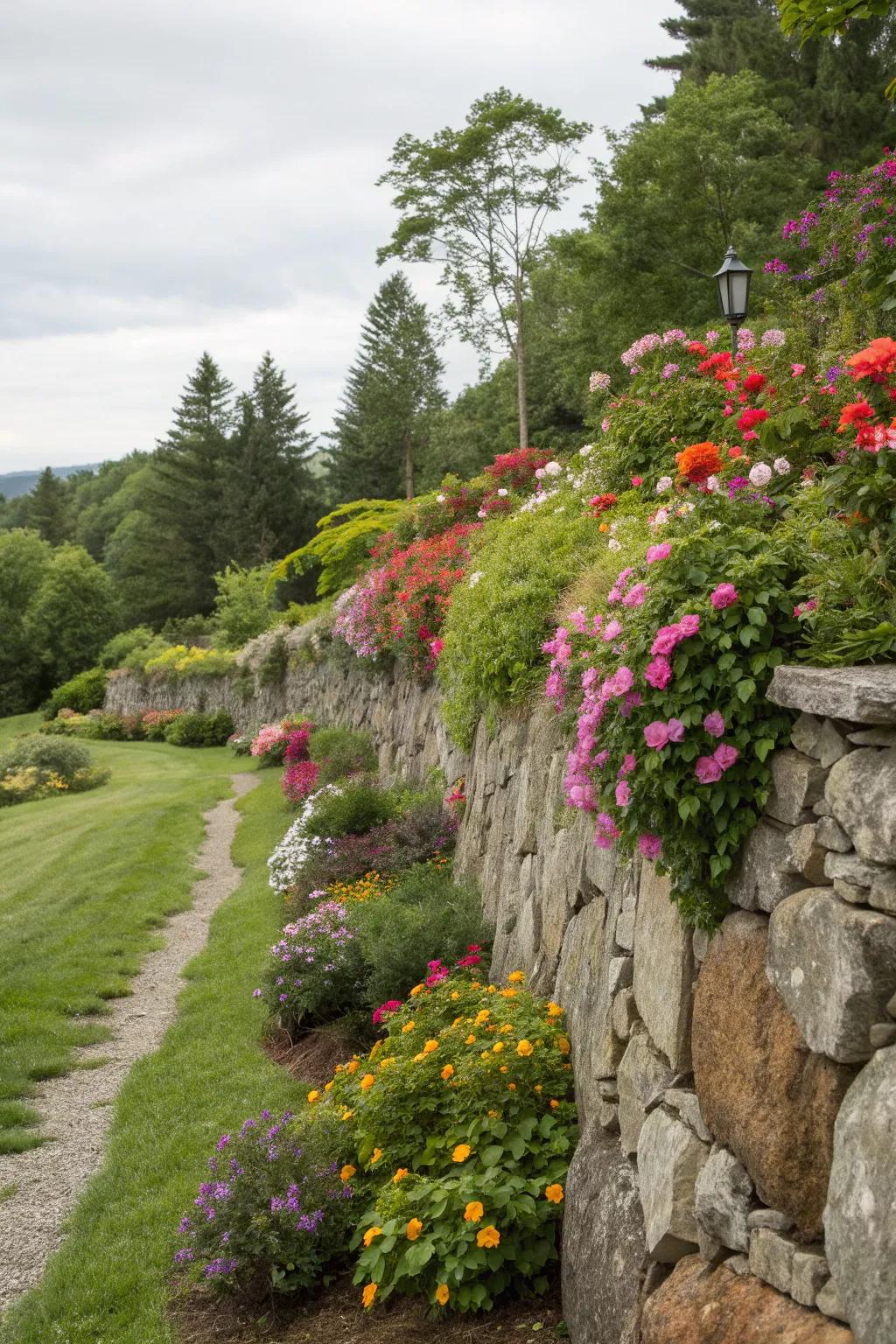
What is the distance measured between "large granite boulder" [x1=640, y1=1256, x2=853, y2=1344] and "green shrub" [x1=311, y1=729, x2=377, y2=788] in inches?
363

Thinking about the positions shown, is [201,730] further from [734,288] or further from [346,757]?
[734,288]

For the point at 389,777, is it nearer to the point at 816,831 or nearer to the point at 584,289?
the point at 816,831

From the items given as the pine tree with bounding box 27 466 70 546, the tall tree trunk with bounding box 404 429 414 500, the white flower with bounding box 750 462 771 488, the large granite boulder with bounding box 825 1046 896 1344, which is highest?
the pine tree with bounding box 27 466 70 546

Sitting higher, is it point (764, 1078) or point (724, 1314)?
point (764, 1078)

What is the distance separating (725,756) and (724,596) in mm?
493

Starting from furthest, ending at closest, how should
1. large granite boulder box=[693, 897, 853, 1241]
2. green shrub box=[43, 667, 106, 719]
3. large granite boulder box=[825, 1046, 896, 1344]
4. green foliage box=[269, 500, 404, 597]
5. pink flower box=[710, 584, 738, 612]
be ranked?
green shrub box=[43, 667, 106, 719]
green foliage box=[269, 500, 404, 597]
pink flower box=[710, 584, 738, 612]
large granite boulder box=[693, 897, 853, 1241]
large granite boulder box=[825, 1046, 896, 1344]

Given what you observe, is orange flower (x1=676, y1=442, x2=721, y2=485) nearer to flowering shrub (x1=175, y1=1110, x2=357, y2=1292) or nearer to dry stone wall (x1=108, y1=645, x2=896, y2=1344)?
dry stone wall (x1=108, y1=645, x2=896, y2=1344)

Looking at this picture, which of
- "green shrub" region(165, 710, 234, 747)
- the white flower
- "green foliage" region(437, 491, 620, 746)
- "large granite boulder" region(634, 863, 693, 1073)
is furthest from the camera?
"green shrub" region(165, 710, 234, 747)

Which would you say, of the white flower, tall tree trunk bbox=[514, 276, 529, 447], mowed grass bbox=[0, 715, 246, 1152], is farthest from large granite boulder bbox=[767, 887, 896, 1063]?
tall tree trunk bbox=[514, 276, 529, 447]

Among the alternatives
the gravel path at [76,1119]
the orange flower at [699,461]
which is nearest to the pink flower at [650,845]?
the orange flower at [699,461]

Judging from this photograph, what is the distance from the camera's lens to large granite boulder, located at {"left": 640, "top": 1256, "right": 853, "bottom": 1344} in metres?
2.23

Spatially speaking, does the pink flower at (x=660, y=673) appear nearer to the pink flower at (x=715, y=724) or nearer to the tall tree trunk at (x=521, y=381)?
the pink flower at (x=715, y=724)

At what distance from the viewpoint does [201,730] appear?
26.4 meters

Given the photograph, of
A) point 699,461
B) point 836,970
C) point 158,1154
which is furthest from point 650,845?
point 158,1154
